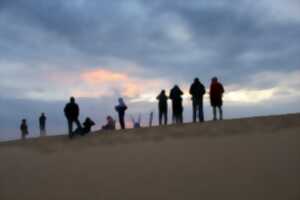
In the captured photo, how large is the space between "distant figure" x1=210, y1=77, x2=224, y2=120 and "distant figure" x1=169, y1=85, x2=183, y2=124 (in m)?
1.32

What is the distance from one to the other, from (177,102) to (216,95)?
5.38 ft

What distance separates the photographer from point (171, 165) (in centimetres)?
1441

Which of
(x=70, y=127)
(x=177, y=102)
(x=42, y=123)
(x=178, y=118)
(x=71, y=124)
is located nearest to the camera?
(x=177, y=102)

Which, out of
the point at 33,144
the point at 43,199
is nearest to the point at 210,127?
the point at 43,199

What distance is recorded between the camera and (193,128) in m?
18.2

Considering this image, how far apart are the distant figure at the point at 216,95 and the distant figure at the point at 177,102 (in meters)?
1.32

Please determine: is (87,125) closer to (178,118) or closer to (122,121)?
(122,121)

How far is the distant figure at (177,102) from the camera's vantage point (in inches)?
784

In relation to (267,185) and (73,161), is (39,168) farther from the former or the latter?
(267,185)

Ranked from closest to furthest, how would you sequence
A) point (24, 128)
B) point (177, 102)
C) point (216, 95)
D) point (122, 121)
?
point (216, 95)
point (177, 102)
point (122, 121)
point (24, 128)

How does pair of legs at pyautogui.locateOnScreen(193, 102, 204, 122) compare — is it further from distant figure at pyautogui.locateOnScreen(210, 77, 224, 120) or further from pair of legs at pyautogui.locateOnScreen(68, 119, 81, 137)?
pair of legs at pyautogui.locateOnScreen(68, 119, 81, 137)

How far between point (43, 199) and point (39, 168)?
389 cm

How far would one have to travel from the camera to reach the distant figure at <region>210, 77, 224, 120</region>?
19.0 m

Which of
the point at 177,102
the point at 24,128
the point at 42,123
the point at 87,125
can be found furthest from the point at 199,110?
the point at 24,128
